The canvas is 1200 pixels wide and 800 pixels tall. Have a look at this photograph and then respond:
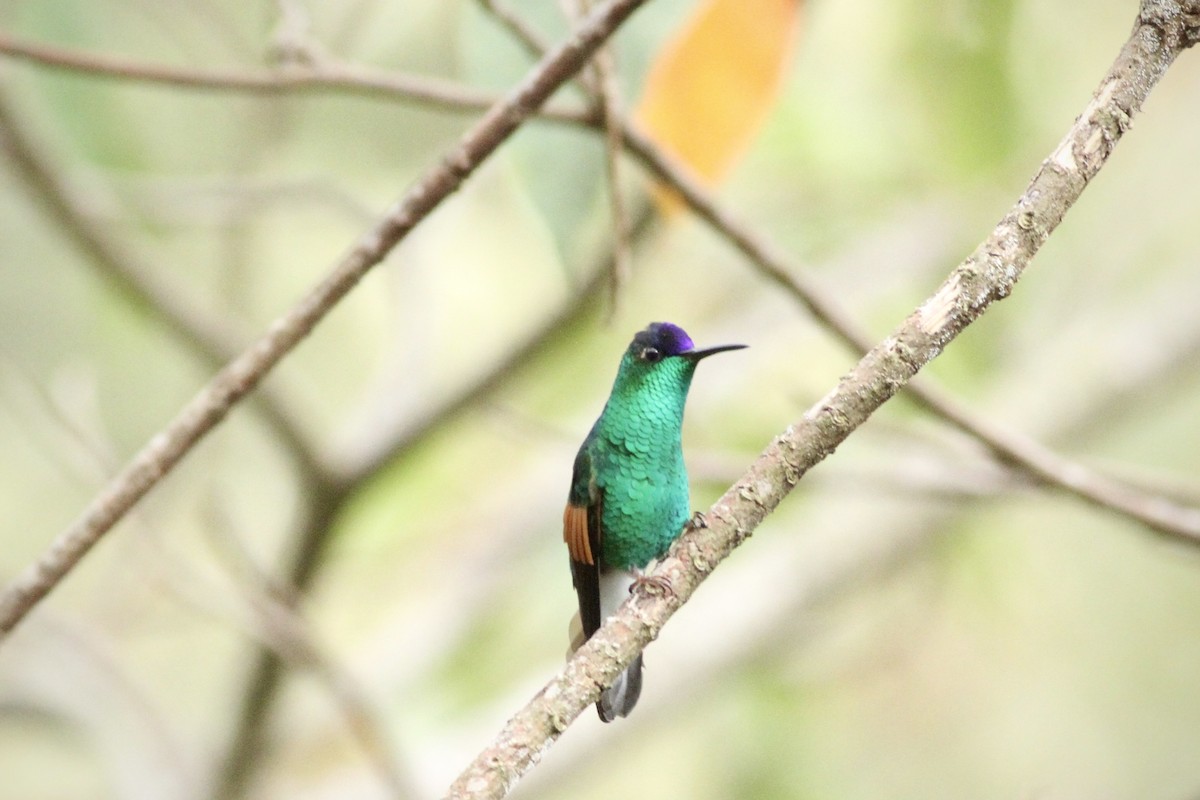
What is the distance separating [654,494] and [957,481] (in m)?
1.27

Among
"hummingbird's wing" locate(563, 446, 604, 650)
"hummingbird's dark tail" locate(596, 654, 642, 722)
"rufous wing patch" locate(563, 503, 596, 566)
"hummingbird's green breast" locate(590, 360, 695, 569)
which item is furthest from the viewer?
"hummingbird's green breast" locate(590, 360, 695, 569)

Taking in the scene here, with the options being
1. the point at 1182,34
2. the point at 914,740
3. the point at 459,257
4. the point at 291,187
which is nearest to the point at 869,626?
the point at 914,740

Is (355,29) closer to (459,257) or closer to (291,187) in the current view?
(291,187)

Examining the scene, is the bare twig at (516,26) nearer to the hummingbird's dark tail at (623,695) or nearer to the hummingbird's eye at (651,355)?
the hummingbird's eye at (651,355)

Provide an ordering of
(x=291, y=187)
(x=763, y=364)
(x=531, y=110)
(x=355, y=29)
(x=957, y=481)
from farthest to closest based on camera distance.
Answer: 1. (x=763, y=364)
2. (x=355, y=29)
3. (x=291, y=187)
4. (x=957, y=481)
5. (x=531, y=110)

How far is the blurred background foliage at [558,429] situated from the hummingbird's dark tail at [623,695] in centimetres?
129

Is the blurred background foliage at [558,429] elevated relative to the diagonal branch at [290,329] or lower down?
elevated

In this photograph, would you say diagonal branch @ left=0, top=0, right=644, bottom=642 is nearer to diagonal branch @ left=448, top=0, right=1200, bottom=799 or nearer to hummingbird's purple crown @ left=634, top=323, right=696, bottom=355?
hummingbird's purple crown @ left=634, top=323, right=696, bottom=355

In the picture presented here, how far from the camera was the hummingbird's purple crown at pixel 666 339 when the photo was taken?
1.97 metres

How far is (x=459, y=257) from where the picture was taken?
5.45 meters

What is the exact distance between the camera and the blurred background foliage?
3.63m

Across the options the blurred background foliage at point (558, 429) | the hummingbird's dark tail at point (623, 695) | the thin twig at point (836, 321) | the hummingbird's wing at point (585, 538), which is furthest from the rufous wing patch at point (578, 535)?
the blurred background foliage at point (558, 429)

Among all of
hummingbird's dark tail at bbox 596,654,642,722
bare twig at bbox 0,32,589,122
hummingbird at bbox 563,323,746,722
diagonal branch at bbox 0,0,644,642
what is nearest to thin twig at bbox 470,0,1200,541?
bare twig at bbox 0,32,589,122

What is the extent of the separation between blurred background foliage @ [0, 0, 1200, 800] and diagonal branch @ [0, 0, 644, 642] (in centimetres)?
91
